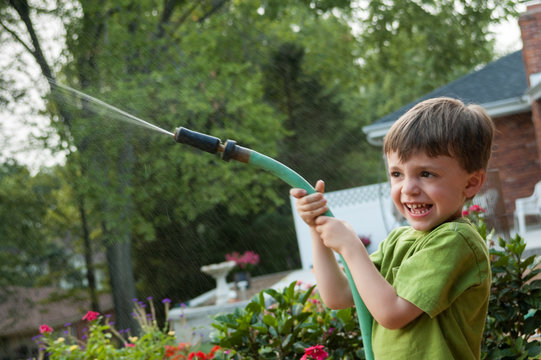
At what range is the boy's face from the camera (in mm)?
1167

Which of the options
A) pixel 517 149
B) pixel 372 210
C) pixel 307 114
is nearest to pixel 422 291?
pixel 517 149

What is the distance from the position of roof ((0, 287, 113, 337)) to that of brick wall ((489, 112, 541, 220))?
28.5 feet

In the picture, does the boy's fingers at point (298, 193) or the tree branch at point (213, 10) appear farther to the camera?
the tree branch at point (213, 10)

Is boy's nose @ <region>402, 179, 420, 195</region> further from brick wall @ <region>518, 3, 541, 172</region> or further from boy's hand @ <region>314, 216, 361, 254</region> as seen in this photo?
brick wall @ <region>518, 3, 541, 172</region>

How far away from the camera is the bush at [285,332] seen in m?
2.04

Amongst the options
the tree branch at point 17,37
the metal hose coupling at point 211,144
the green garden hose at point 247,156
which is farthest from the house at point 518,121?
the metal hose coupling at point 211,144

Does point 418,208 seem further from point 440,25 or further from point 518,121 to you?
point 440,25

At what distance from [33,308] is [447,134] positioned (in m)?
15.3

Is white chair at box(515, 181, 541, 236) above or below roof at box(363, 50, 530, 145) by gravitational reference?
below

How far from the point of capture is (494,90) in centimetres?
981

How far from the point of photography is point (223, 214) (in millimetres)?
15688

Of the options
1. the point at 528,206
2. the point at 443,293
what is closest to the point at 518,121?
the point at 528,206

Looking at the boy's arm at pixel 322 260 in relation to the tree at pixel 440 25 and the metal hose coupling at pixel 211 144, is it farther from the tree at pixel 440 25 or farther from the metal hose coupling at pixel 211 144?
the tree at pixel 440 25

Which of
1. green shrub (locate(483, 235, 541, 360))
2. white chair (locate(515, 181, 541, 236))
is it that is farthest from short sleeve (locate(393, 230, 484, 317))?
white chair (locate(515, 181, 541, 236))
